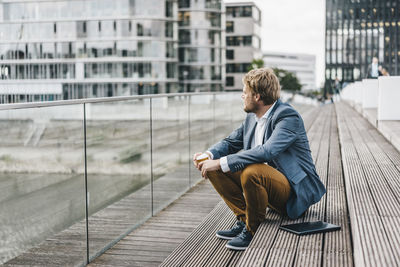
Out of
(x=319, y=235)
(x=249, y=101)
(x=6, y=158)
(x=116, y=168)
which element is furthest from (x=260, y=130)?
(x=116, y=168)

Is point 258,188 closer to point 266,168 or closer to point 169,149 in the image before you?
point 266,168

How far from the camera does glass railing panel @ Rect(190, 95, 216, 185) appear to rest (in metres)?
7.41

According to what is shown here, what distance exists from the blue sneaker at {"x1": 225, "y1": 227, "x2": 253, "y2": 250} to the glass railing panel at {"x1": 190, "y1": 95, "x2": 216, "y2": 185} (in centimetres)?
405

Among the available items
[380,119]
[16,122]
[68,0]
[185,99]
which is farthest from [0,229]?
[68,0]

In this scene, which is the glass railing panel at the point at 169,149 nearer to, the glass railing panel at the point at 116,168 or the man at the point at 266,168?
the glass railing panel at the point at 116,168

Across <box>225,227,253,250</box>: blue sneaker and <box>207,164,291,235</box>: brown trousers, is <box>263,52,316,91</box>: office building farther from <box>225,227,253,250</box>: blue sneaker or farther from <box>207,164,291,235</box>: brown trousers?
<box>225,227,253,250</box>: blue sneaker

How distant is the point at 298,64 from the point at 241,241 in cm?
15752

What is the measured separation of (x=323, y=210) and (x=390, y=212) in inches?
25.2

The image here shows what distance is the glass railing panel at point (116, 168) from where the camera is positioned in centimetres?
424

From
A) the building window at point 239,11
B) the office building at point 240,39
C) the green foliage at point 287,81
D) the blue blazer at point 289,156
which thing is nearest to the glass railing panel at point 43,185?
the blue blazer at point 289,156

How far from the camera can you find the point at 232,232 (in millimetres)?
3455

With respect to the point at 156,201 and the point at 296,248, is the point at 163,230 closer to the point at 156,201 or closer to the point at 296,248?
the point at 156,201

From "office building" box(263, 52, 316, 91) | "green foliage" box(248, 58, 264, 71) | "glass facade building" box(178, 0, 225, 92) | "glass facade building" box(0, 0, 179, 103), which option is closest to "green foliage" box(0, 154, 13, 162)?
"glass facade building" box(0, 0, 179, 103)

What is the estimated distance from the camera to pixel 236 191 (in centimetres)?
349
